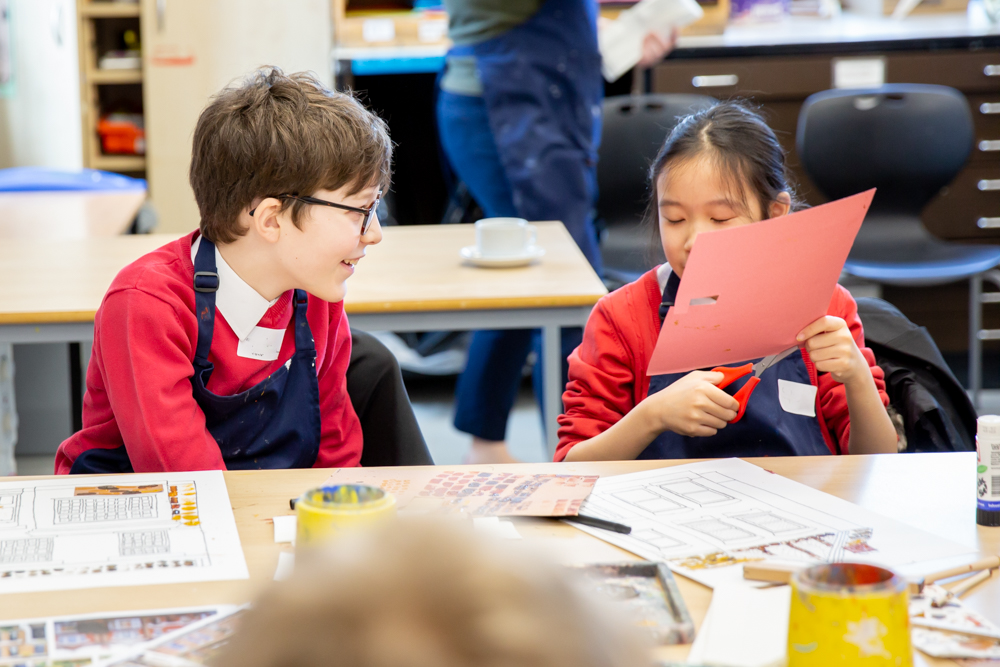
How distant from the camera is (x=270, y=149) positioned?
1.30 m

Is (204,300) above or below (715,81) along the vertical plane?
below

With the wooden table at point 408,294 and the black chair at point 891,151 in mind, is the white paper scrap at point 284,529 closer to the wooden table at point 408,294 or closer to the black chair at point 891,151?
the wooden table at point 408,294

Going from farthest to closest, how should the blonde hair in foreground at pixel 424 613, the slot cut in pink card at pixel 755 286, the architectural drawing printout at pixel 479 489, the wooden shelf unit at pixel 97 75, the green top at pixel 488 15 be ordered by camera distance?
the wooden shelf unit at pixel 97 75 < the green top at pixel 488 15 < the slot cut in pink card at pixel 755 286 < the architectural drawing printout at pixel 479 489 < the blonde hair in foreground at pixel 424 613

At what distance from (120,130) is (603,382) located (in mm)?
3191

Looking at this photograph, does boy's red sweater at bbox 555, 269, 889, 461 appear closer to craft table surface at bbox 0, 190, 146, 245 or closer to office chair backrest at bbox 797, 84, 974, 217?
craft table surface at bbox 0, 190, 146, 245

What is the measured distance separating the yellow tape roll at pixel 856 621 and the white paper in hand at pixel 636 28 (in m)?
2.09

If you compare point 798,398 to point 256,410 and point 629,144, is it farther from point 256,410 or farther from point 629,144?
point 629,144

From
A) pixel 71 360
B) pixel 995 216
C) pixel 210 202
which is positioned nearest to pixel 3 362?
pixel 71 360

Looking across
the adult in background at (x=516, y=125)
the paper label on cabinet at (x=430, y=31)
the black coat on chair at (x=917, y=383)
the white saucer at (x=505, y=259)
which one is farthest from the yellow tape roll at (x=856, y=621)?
the paper label on cabinet at (x=430, y=31)

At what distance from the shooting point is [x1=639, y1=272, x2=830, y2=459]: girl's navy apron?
1.31 metres

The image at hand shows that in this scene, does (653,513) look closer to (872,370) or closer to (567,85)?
(872,370)

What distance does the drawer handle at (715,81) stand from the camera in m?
3.53

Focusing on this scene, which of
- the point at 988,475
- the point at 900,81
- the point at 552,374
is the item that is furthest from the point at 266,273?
the point at 900,81

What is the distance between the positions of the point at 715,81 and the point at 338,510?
310cm
